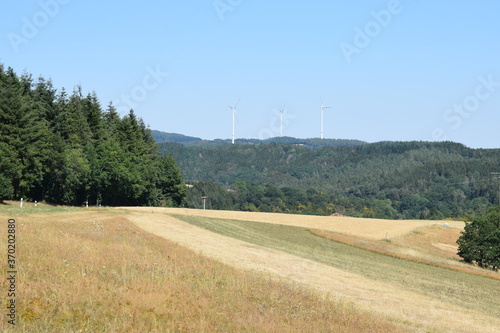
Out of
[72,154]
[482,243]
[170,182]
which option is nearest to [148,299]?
[482,243]

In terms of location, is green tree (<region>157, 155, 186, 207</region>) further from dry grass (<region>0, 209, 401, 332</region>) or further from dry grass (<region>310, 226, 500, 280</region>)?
dry grass (<region>0, 209, 401, 332</region>)

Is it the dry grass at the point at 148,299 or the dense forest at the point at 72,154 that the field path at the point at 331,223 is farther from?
the dry grass at the point at 148,299

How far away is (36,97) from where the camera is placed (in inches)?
3516

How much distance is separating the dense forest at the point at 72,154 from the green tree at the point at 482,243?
56.4 m

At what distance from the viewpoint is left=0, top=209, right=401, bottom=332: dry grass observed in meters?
15.4

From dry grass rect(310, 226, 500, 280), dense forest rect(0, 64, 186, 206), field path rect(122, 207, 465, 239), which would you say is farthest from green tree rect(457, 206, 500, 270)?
dense forest rect(0, 64, 186, 206)

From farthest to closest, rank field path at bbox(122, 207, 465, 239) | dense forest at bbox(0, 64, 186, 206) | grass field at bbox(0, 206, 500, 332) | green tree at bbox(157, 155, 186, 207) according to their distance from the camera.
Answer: green tree at bbox(157, 155, 186, 207) < field path at bbox(122, 207, 465, 239) < dense forest at bbox(0, 64, 186, 206) < grass field at bbox(0, 206, 500, 332)

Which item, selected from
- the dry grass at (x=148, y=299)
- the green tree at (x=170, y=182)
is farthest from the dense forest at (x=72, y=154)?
Result: the dry grass at (x=148, y=299)

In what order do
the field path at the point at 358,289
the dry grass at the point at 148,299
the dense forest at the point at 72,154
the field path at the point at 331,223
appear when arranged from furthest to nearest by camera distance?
1. the field path at the point at 331,223
2. the dense forest at the point at 72,154
3. the field path at the point at 358,289
4. the dry grass at the point at 148,299

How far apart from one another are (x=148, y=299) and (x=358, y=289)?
16196 mm

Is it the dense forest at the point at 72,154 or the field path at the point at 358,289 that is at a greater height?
the dense forest at the point at 72,154

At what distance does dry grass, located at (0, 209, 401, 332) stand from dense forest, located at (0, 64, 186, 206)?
5359cm

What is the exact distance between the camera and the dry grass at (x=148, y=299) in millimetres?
15438

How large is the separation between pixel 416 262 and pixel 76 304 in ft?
148
